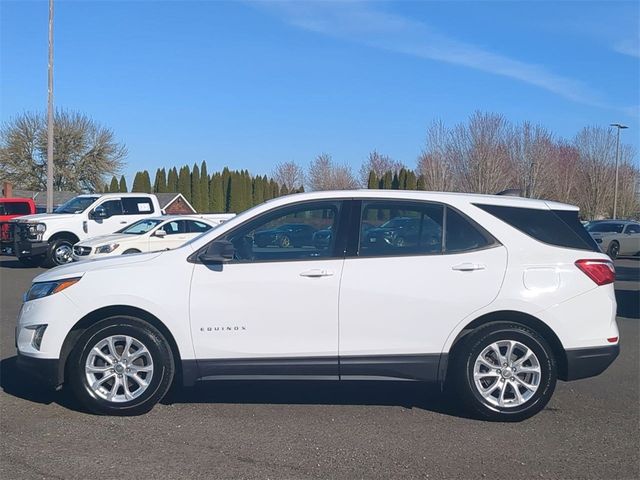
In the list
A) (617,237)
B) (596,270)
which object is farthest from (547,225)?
(617,237)

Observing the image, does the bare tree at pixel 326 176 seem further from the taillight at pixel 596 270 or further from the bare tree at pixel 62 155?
the taillight at pixel 596 270

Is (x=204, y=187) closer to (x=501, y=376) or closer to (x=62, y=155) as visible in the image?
(x=62, y=155)

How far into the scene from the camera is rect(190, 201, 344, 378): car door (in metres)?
5.41

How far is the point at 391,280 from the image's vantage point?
17.9 ft

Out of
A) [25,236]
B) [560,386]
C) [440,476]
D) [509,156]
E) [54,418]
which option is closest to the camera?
[440,476]

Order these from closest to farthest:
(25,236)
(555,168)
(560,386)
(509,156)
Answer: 1. (560,386)
2. (25,236)
3. (509,156)
4. (555,168)

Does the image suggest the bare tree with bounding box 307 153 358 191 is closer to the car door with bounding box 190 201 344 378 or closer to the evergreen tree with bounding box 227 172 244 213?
the evergreen tree with bounding box 227 172 244 213

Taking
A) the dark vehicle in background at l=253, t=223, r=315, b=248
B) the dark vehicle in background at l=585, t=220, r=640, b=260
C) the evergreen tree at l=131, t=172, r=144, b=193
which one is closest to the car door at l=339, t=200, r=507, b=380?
the dark vehicle in background at l=253, t=223, r=315, b=248

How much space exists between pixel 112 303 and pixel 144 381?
0.67 metres

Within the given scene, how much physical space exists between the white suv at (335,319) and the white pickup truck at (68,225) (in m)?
13.5

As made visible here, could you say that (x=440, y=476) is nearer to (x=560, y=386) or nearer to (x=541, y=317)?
(x=541, y=317)

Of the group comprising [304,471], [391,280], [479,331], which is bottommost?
[304,471]

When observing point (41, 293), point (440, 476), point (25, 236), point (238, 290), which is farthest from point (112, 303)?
point (25, 236)

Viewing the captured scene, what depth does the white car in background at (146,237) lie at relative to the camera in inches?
623
